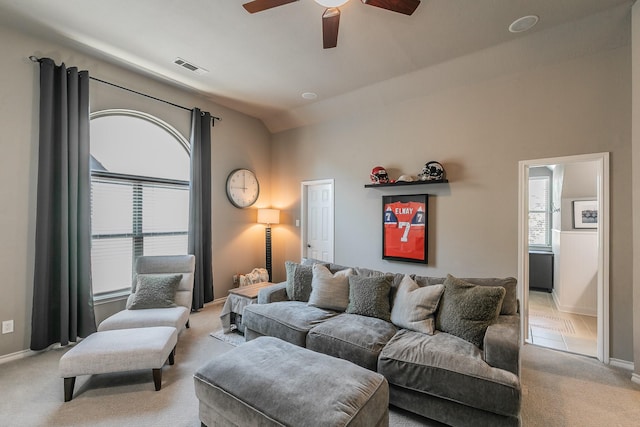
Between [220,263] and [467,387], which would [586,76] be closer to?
[467,387]

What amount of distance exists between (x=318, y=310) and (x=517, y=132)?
300 cm

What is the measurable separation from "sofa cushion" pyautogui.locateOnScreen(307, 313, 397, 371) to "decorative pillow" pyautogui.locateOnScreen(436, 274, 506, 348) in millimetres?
470

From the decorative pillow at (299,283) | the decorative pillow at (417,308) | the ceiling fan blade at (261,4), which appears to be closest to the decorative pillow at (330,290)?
the decorative pillow at (299,283)

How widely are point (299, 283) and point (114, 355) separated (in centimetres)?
176

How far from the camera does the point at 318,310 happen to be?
115 inches

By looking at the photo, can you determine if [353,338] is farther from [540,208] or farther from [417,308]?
[540,208]

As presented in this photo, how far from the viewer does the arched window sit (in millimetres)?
3562

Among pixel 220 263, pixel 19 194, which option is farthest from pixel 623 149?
pixel 19 194

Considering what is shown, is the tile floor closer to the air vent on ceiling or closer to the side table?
the side table

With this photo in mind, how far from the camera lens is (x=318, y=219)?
203 inches

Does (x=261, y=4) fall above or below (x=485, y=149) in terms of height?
above

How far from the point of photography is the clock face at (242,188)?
16.2 feet

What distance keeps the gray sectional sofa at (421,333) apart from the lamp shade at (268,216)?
2.01m

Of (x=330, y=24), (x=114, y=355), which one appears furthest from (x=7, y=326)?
(x=330, y=24)
